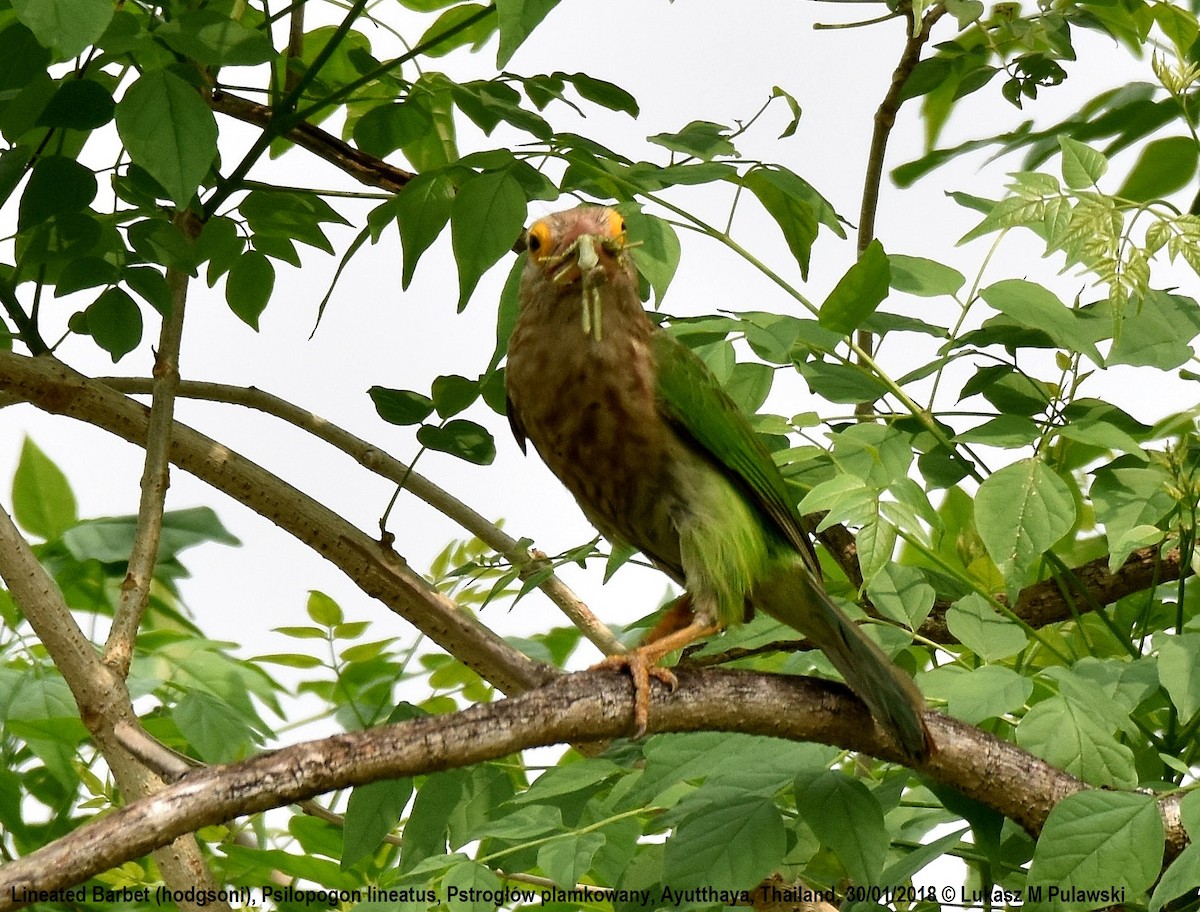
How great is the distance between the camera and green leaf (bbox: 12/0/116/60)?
1715 mm

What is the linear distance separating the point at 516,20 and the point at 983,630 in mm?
1131

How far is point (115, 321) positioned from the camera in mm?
2611

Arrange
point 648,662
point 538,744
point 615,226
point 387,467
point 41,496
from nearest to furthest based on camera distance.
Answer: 1. point 538,744
2. point 648,662
3. point 615,226
4. point 387,467
5. point 41,496

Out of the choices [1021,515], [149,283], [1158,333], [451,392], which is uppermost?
[149,283]

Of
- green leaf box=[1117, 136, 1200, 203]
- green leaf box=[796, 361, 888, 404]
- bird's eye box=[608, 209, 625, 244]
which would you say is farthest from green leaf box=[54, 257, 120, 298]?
green leaf box=[1117, 136, 1200, 203]

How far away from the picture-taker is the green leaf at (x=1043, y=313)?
2.04m

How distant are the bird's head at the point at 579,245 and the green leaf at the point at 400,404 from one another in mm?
359

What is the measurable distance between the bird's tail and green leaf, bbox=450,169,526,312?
0.80m

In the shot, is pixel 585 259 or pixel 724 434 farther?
pixel 724 434

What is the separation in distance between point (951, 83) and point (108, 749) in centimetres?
232

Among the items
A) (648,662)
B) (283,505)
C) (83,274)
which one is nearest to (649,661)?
(648,662)

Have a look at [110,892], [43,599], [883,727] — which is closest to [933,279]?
[883,727]

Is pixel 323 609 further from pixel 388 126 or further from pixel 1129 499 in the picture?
pixel 1129 499

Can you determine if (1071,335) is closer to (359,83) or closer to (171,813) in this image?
(359,83)
